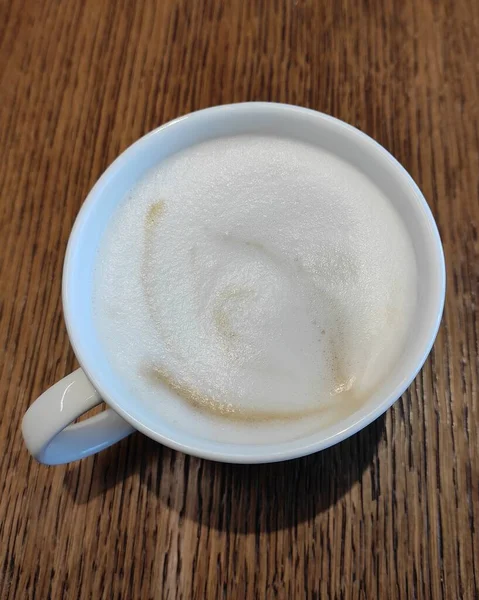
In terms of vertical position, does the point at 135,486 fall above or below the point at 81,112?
below

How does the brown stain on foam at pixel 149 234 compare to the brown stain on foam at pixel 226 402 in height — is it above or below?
above

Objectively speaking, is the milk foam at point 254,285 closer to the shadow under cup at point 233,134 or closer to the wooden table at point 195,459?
the shadow under cup at point 233,134

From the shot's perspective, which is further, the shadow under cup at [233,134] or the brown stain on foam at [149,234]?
the brown stain on foam at [149,234]

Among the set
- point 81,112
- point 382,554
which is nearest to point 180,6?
point 81,112

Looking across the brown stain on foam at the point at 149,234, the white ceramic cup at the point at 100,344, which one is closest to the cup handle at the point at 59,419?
the white ceramic cup at the point at 100,344

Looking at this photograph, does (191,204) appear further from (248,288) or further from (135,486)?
(135,486)

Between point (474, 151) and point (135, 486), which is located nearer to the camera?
point (135, 486)

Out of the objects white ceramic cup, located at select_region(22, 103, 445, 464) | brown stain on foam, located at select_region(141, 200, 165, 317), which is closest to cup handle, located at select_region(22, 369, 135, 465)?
white ceramic cup, located at select_region(22, 103, 445, 464)
